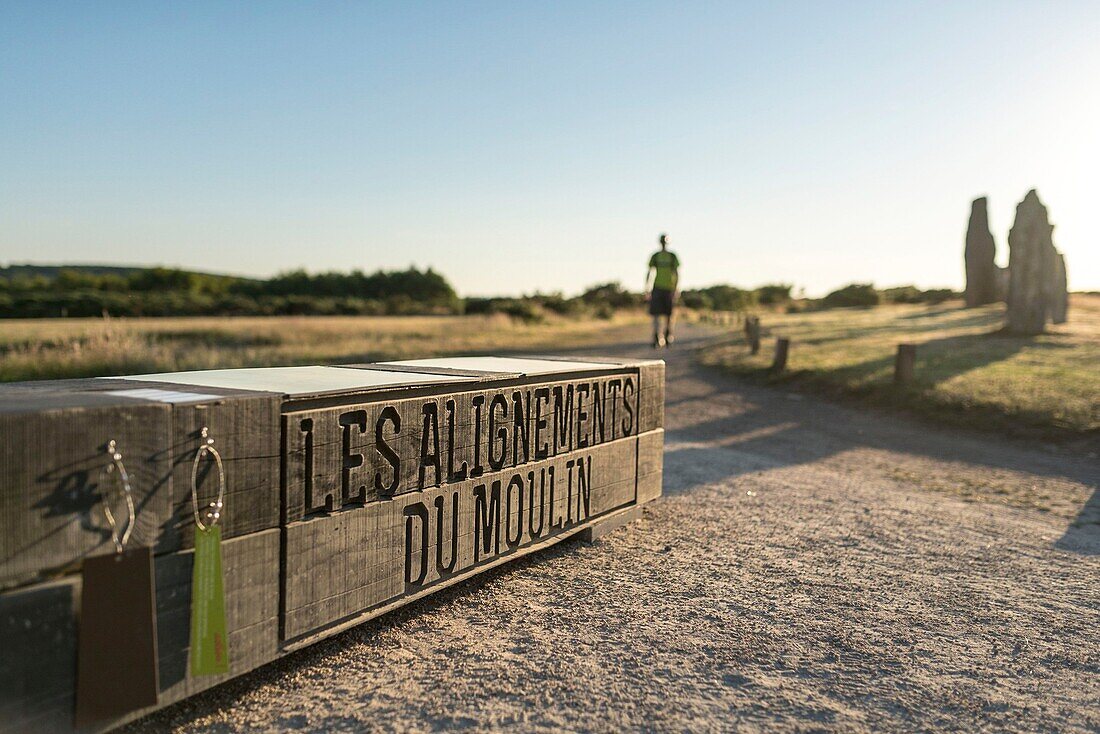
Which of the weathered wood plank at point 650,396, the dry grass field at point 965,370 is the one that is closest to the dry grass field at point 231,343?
the dry grass field at point 965,370

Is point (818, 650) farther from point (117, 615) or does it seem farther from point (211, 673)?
point (117, 615)

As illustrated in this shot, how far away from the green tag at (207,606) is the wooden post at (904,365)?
40.1ft

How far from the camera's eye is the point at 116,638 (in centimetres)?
224

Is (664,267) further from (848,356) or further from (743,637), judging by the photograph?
(743,637)

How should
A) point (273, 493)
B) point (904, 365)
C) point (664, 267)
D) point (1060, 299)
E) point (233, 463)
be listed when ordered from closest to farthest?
point (233, 463) < point (273, 493) < point (904, 365) < point (664, 267) < point (1060, 299)

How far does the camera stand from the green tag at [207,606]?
2463 millimetres

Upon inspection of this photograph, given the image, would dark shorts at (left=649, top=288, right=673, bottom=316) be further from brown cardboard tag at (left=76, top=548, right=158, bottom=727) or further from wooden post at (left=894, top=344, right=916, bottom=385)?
brown cardboard tag at (left=76, top=548, right=158, bottom=727)

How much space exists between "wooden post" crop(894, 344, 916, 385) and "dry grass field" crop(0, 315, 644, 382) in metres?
10.4

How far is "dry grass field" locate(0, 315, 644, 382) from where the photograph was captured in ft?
43.2

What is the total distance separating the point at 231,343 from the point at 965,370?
1939cm

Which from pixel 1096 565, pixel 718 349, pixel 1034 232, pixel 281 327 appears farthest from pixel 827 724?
pixel 281 327

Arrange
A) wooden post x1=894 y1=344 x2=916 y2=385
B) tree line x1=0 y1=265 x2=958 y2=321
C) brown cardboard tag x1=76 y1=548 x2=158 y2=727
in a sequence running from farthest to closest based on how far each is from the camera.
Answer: tree line x1=0 y1=265 x2=958 y2=321 < wooden post x1=894 y1=344 x2=916 y2=385 < brown cardboard tag x1=76 y1=548 x2=158 y2=727

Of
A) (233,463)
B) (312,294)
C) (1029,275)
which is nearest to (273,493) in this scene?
(233,463)

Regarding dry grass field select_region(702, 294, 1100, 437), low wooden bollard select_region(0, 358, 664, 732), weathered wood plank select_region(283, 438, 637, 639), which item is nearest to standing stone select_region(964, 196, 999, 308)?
dry grass field select_region(702, 294, 1100, 437)
